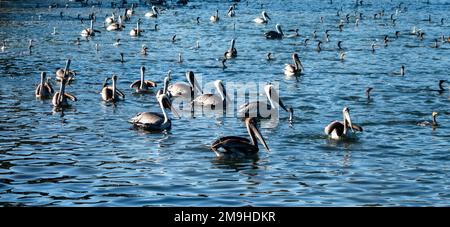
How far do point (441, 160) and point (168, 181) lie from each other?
7.84 metres

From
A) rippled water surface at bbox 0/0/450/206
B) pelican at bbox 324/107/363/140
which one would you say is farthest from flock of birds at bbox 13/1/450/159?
rippled water surface at bbox 0/0/450/206

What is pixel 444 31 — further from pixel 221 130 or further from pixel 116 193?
pixel 116 193

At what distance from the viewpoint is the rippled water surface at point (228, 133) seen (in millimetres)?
20156

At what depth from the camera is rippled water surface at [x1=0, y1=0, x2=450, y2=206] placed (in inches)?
794

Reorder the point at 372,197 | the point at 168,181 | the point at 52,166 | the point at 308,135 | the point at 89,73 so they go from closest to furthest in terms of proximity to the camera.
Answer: the point at 372,197
the point at 168,181
the point at 52,166
the point at 308,135
the point at 89,73

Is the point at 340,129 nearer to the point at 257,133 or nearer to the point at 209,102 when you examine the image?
the point at 257,133

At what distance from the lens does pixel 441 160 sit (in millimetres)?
23641

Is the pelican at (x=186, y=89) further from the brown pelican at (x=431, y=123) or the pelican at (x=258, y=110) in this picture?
the brown pelican at (x=431, y=123)

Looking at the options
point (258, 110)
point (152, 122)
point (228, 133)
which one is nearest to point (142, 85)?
point (258, 110)

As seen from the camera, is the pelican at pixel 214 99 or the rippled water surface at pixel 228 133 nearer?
the rippled water surface at pixel 228 133

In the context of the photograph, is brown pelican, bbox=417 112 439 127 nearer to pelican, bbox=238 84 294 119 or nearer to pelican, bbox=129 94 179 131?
pelican, bbox=238 84 294 119

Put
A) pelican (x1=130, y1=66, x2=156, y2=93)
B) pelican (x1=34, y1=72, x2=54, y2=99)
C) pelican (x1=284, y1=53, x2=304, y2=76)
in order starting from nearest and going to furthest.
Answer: pelican (x1=34, y1=72, x2=54, y2=99), pelican (x1=130, y1=66, x2=156, y2=93), pelican (x1=284, y1=53, x2=304, y2=76)

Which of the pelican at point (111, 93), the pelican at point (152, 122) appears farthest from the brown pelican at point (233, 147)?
the pelican at point (111, 93)
